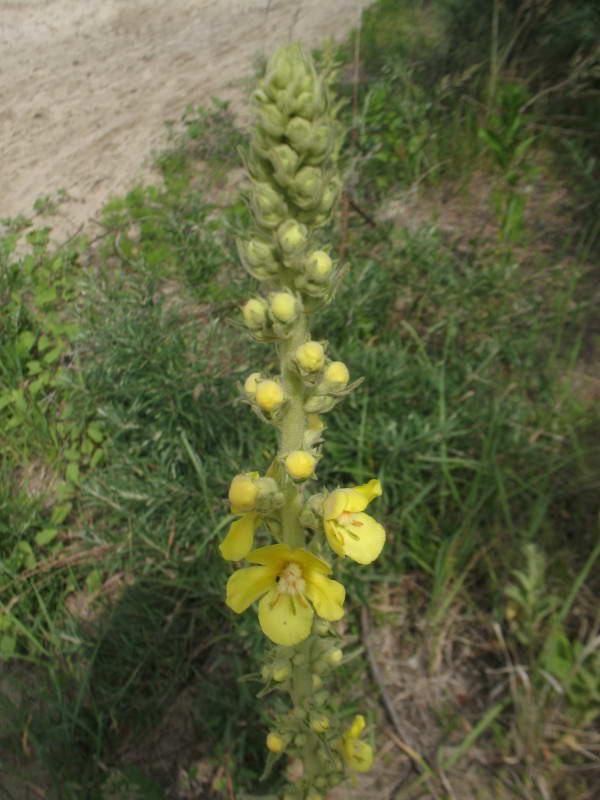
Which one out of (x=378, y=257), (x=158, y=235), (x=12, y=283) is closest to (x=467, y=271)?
(x=378, y=257)

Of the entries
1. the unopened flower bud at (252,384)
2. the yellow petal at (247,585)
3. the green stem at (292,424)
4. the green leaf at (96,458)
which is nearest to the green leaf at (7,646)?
the green leaf at (96,458)

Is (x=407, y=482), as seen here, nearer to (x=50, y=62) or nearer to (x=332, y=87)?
(x=332, y=87)

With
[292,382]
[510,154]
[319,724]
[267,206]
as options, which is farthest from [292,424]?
[510,154]

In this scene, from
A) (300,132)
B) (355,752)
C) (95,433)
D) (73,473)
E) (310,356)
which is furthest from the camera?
(95,433)

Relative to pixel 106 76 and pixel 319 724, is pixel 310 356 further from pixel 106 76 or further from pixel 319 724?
pixel 106 76

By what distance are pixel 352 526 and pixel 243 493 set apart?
34 centimetres

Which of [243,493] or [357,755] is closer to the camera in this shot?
[243,493]

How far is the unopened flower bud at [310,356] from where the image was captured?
4.48 feet

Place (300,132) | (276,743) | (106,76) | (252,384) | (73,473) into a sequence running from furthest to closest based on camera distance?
1. (106,76)
2. (73,473)
3. (276,743)
4. (252,384)
5. (300,132)

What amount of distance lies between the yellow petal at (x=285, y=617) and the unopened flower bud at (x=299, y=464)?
1.21ft

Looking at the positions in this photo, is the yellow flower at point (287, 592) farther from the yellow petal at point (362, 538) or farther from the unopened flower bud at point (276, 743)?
the unopened flower bud at point (276, 743)

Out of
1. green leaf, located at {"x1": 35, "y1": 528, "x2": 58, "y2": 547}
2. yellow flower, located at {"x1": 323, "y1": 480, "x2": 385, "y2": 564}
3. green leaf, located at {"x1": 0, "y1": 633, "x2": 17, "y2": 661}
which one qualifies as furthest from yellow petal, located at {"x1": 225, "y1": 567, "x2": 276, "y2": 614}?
green leaf, located at {"x1": 35, "y1": 528, "x2": 58, "y2": 547}

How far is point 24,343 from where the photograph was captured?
4.29m

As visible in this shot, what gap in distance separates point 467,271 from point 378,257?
763mm
